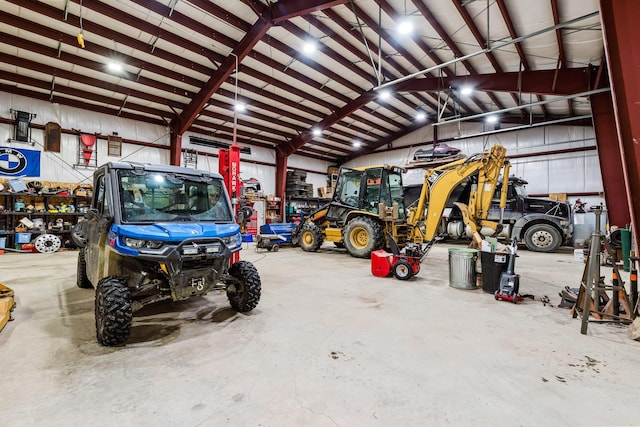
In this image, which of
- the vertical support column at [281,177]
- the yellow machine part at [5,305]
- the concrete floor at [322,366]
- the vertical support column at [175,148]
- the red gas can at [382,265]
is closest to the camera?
the concrete floor at [322,366]

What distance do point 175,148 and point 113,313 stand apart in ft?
34.0

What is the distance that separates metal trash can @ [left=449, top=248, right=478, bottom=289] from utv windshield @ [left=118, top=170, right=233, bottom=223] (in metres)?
3.41

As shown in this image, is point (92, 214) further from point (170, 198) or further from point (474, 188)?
point (474, 188)

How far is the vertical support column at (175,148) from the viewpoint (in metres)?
11.3

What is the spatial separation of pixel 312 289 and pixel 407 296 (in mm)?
1371

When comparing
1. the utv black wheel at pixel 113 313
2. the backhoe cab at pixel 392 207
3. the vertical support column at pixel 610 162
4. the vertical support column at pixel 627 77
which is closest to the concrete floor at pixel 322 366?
the utv black wheel at pixel 113 313

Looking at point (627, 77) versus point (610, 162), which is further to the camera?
point (610, 162)

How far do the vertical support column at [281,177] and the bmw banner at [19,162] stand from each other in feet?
29.9

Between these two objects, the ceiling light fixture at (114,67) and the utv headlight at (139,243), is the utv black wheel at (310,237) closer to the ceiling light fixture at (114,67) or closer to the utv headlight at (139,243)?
the utv headlight at (139,243)

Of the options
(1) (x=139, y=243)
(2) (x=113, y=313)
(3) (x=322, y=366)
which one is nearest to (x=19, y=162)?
(1) (x=139, y=243)

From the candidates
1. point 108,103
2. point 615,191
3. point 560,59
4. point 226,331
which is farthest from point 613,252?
point 108,103

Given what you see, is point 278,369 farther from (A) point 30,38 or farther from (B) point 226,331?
(A) point 30,38

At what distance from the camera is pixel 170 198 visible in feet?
10.3

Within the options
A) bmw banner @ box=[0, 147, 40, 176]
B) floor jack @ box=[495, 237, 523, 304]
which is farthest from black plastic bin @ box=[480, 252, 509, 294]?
bmw banner @ box=[0, 147, 40, 176]
